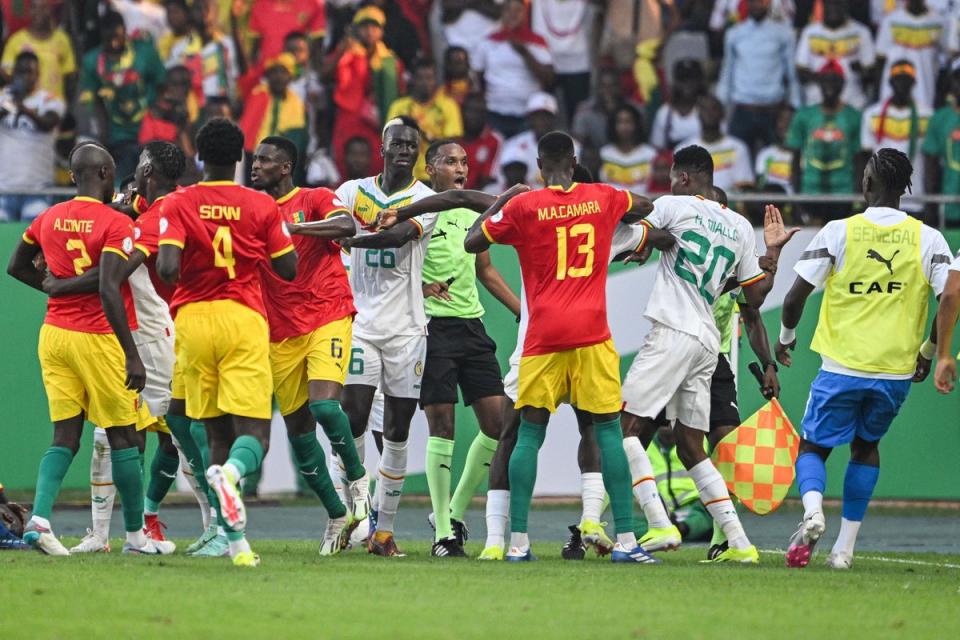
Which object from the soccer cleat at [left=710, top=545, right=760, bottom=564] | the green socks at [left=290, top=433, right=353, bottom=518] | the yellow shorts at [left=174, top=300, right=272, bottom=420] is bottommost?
the soccer cleat at [left=710, top=545, right=760, bottom=564]

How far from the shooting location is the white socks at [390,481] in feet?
36.2

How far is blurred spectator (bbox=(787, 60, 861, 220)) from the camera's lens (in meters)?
17.3

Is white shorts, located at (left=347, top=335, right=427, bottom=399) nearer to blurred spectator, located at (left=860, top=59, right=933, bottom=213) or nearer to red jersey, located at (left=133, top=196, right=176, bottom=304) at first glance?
red jersey, located at (left=133, top=196, right=176, bottom=304)

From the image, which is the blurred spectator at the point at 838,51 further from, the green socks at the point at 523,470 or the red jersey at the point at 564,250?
the green socks at the point at 523,470

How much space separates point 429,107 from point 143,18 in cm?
375

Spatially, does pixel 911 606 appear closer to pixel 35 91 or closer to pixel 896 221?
pixel 896 221

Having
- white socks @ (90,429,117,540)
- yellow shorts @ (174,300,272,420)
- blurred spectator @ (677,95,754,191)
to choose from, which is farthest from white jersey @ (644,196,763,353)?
blurred spectator @ (677,95,754,191)

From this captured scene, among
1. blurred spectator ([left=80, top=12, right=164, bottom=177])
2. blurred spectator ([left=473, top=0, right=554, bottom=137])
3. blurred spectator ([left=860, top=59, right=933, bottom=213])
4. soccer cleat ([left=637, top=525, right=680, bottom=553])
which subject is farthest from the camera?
blurred spectator ([left=473, top=0, right=554, bottom=137])

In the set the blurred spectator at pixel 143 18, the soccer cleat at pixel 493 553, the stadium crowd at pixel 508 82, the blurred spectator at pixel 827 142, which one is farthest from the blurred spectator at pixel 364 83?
the soccer cleat at pixel 493 553

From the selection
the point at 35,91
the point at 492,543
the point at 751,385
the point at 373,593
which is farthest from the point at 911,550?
the point at 35,91

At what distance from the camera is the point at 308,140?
59.4 ft

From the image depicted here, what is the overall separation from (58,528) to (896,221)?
7442 mm

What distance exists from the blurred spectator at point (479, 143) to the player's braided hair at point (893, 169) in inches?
319

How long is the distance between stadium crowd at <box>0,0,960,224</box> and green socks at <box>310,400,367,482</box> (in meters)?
6.94
